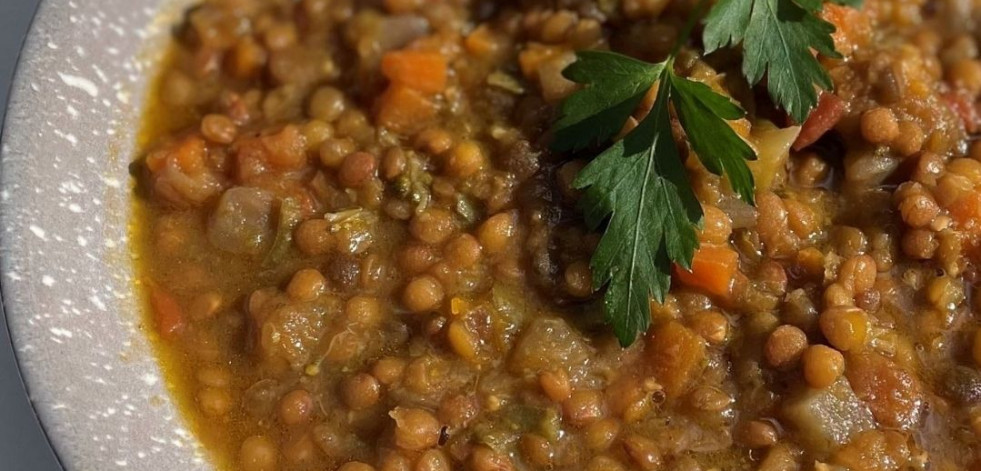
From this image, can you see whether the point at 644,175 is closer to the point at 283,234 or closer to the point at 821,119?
the point at 821,119

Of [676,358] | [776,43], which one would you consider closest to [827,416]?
[676,358]

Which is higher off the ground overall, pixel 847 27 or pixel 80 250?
pixel 847 27

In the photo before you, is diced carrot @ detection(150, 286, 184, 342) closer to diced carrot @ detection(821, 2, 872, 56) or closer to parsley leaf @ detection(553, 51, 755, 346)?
parsley leaf @ detection(553, 51, 755, 346)

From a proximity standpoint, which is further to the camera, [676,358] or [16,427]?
[16,427]

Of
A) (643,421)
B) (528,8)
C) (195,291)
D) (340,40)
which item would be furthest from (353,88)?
(643,421)

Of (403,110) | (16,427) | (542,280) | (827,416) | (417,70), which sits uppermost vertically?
(417,70)

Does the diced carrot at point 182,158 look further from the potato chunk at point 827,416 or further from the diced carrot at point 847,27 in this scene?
the diced carrot at point 847,27

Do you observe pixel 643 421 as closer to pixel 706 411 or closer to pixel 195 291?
pixel 706 411
